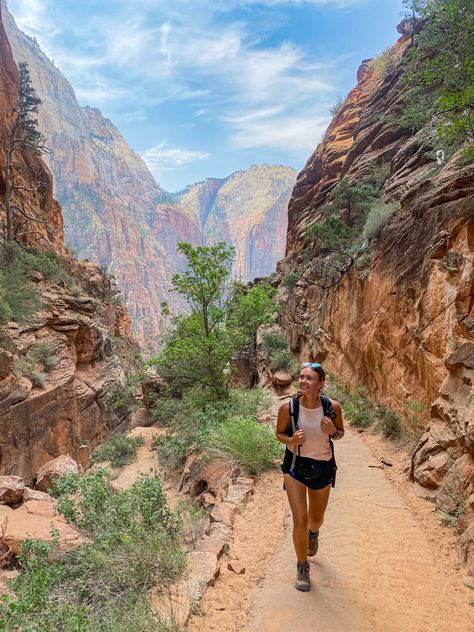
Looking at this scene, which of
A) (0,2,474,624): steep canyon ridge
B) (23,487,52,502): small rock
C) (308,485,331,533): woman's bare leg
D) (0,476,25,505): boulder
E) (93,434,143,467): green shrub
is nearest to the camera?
(308,485,331,533): woman's bare leg

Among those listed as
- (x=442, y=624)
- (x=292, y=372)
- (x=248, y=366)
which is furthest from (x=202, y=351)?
(x=248, y=366)

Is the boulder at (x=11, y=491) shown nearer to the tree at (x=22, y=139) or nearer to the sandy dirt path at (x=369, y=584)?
the sandy dirt path at (x=369, y=584)

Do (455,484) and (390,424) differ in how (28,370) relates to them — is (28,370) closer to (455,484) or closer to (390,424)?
(390,424)

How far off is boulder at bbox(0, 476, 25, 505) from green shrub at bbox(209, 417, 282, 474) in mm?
3648

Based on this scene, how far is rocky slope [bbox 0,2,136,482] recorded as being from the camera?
10375mm

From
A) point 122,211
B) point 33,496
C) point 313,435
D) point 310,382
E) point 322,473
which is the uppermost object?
point 122,211

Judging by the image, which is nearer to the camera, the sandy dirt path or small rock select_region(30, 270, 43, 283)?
the sandy dirt path

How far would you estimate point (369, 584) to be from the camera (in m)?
3.29

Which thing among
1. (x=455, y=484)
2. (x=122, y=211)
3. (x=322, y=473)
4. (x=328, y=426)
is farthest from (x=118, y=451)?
(x=122, y=211)

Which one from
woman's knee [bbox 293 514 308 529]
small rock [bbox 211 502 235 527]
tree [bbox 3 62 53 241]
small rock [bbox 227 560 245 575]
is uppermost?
tree [bbox 3 62 53 241]

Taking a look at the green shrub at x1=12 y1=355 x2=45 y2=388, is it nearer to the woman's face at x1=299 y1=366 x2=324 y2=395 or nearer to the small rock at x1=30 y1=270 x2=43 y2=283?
the small rock at x1=30 y1=270 x2=43 y2=283

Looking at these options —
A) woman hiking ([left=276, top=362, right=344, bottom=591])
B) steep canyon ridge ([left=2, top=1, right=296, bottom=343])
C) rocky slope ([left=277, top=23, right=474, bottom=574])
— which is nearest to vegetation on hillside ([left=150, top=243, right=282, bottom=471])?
rocky slope ([left=277, top=23, right=474, bottom=574])

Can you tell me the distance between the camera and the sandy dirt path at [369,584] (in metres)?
2.80

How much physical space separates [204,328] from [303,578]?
995cm
